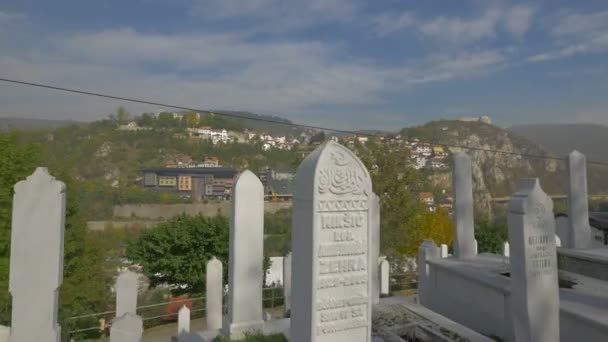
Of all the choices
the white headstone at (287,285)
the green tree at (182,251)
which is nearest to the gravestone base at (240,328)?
the white headstone at (287,285)

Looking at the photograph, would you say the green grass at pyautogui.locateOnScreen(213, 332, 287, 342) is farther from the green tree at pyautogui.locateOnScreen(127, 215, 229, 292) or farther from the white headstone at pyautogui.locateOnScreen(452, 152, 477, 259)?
the green tree at pyautogui.locateOnScreen(127, 215, 229, 292)

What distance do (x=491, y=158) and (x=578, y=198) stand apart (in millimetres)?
65404

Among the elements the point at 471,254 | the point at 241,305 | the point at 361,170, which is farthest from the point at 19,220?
the point at 471,254

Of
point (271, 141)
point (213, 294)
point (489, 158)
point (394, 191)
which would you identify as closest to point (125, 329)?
point (213, 294)

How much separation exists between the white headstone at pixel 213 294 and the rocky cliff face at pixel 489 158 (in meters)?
38.8

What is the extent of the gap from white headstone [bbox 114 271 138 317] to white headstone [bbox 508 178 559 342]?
6919 mm

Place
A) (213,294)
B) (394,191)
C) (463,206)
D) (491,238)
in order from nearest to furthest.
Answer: (213,294)
(463,206)
(394,191)
(491,238)

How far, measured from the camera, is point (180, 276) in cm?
1574

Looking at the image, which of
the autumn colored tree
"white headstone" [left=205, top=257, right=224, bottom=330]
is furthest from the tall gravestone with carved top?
the autumn colored tree

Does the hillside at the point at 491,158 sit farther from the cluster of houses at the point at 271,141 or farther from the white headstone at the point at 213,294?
the white headstone at the point at 213,294

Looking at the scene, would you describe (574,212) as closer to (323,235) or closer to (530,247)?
(530,247)

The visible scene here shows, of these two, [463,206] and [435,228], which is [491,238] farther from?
[463,206]

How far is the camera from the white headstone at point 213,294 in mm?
8594

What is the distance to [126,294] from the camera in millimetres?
8375
